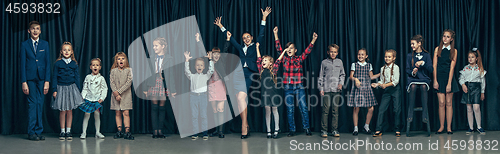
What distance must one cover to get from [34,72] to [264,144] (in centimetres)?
278

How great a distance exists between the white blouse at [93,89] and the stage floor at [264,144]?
0.51 meters

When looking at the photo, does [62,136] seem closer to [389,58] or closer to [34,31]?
[34,31]

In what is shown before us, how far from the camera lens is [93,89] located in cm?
470

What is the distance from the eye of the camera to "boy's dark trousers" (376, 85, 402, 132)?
493cm

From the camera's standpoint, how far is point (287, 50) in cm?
486

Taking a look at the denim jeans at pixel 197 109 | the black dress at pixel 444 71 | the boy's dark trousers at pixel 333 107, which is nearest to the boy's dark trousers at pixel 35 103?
the denim jeans at pixel 197 109

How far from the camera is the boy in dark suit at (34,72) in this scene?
4453 millimetres

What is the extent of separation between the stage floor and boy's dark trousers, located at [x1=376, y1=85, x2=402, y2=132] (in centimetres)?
17

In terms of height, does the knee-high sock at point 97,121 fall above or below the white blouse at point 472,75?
below

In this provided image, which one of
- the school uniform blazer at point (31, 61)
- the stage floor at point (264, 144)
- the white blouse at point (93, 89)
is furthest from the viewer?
Result: the white blouse at point (93, 89)

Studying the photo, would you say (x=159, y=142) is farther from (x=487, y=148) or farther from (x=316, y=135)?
(x=487, y=148)

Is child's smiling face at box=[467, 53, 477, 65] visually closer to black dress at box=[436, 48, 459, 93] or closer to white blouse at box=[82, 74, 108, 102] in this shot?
black dress at box=[436, 48, 459, 93]

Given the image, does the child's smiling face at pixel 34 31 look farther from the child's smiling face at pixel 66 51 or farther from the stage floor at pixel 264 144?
the stage floor at pixel 264 144

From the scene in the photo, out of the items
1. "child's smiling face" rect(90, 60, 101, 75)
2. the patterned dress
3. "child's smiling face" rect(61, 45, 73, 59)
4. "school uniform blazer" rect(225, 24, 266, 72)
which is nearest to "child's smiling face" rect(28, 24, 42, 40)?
"child's smiling face" rect(61, 45, 73, 59)
